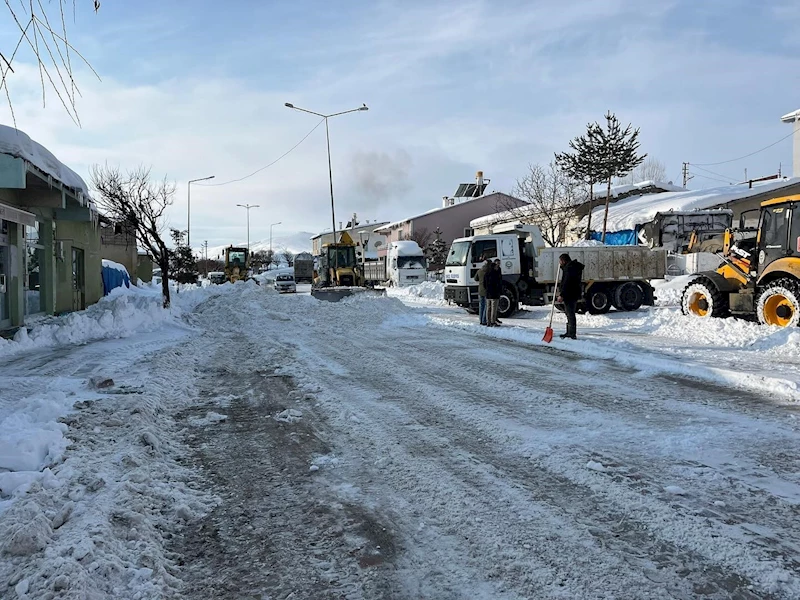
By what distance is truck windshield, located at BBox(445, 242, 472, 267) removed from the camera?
20.0 meters

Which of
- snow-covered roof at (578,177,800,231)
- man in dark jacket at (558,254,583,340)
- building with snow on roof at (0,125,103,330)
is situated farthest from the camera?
snow-covered roof at (578,177,800,231)

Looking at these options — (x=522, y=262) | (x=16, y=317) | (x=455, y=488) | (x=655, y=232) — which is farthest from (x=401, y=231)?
(x=455, y=488)

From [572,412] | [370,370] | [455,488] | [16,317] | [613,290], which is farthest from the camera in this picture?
[613,290]

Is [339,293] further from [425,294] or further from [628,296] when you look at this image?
[628,296]

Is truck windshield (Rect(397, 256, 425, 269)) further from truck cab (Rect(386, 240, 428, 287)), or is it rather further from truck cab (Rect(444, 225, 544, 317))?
truck cab (Rect(444, 225, 544, 317))

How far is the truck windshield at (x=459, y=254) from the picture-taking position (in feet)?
65.6

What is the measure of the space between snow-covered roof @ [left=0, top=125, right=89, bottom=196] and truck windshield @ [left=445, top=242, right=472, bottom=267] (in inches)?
448

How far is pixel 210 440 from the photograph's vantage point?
5.81 meters

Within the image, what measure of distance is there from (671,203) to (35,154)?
3144cm

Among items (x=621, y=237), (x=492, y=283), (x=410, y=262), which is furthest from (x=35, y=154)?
(x=621, y=237)

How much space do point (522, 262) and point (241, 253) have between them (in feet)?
98.8

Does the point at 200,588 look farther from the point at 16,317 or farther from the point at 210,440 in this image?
the point at 16,317

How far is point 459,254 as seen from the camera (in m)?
20.3

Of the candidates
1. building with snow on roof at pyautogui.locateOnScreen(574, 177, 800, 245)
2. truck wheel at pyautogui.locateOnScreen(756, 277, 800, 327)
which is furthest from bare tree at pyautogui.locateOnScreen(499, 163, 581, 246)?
truck wheel at pyautogui.locateOnScreen(756, 277, 800, 327)
